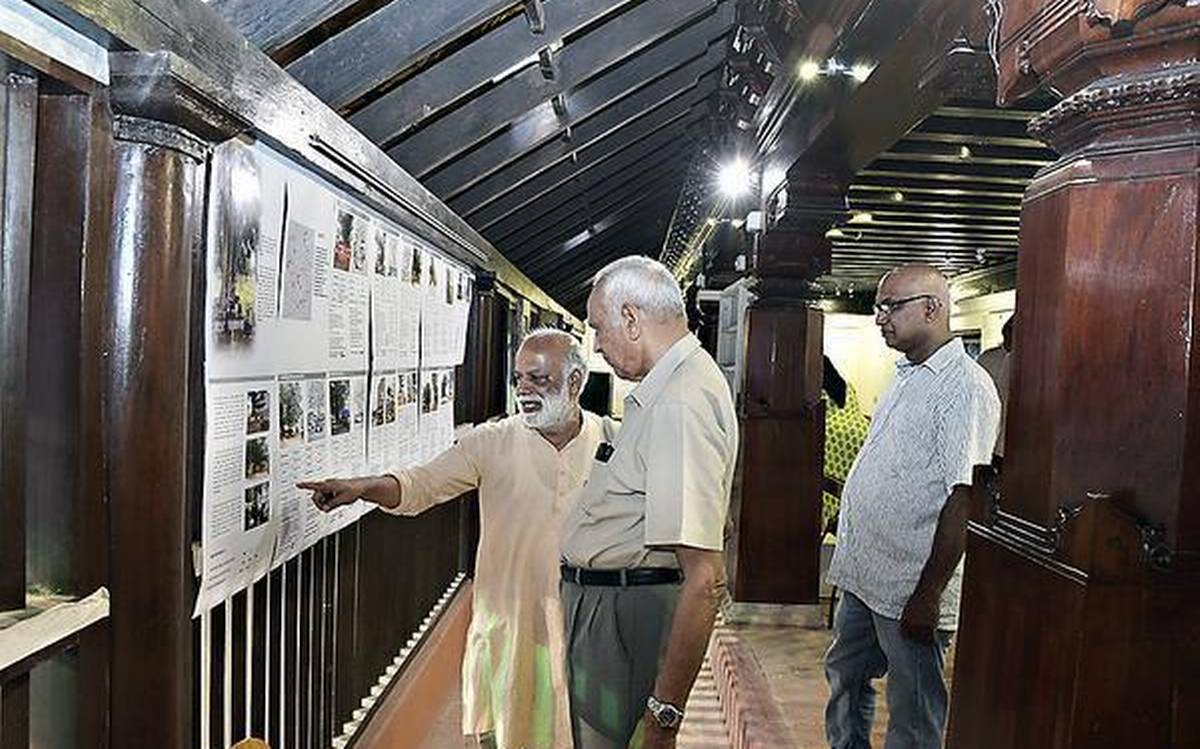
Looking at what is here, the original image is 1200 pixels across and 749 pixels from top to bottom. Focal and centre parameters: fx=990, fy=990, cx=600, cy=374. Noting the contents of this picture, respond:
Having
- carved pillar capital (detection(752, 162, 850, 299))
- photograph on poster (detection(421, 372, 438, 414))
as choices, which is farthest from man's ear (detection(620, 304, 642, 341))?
carved pillar capital (detection(752, 162, 850, 299))

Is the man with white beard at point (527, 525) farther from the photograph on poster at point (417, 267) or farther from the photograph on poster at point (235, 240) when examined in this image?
the photograph on poster at point (235, 240)

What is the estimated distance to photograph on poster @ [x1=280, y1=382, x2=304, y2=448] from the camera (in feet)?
6.48

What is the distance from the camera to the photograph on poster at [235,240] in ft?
5.44

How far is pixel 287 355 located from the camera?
6.50ft

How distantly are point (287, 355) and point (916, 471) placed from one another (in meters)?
1.73

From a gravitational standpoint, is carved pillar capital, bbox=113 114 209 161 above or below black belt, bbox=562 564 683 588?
Result: above

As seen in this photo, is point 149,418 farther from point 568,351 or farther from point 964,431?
point 964,431

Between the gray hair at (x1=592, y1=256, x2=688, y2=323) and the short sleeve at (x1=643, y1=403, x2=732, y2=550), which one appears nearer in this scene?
the short sleeve at (x1=643, y1=403, x2=732, y2=550)

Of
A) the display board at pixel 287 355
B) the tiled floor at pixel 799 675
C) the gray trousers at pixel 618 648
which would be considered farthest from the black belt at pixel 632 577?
the tiled floor at pixel 799 675

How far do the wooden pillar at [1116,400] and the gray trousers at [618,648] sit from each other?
0.92 metres

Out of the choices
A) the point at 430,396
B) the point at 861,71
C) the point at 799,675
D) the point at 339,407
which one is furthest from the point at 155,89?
the point at 799,675

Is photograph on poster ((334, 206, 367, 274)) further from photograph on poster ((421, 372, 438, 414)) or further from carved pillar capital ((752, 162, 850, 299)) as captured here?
carved pillar capital ((752, 162, 850, 299))

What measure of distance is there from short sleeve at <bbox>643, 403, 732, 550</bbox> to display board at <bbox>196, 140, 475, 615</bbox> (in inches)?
29.6

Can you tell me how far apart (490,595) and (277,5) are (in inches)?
68.7
